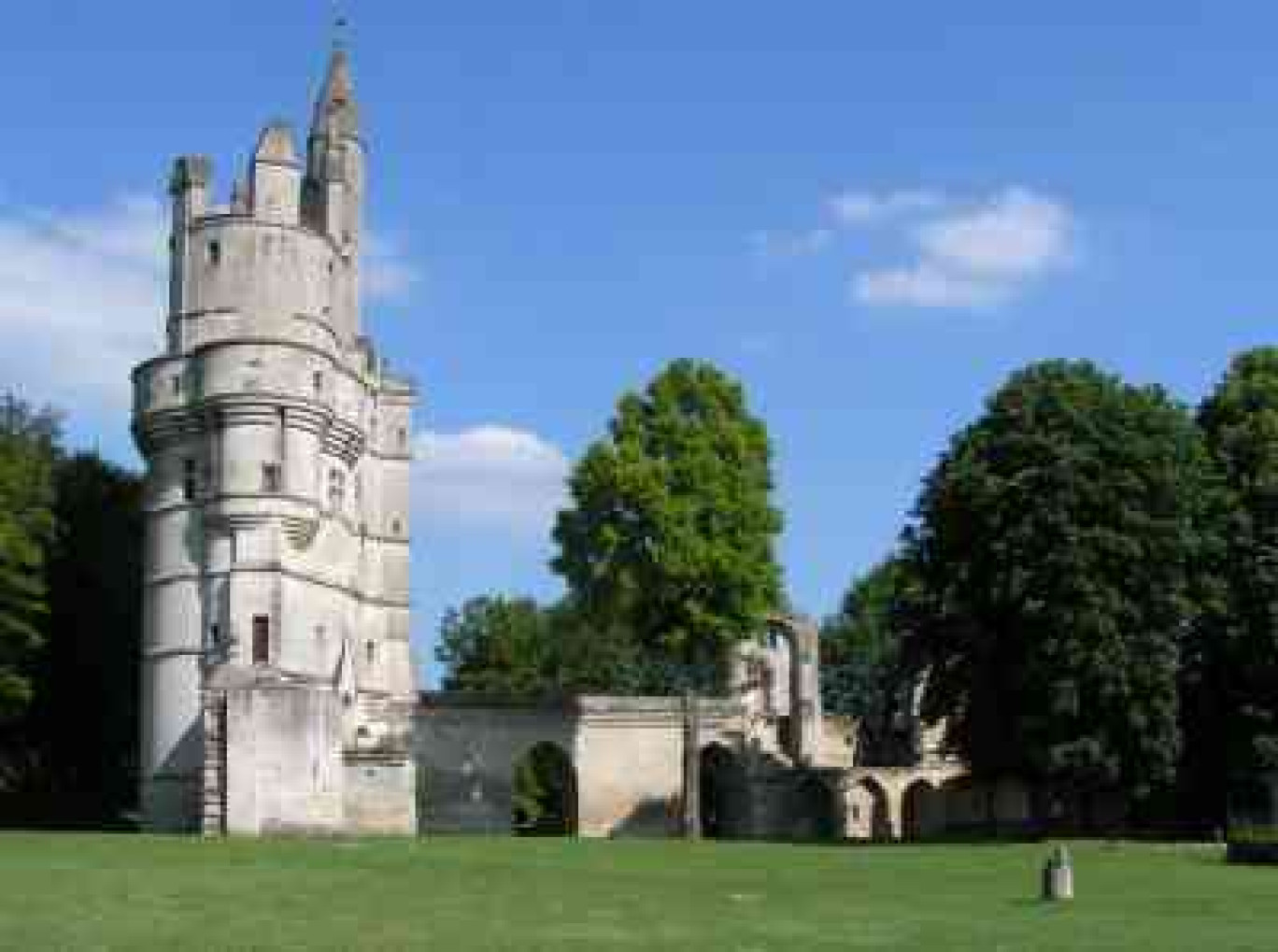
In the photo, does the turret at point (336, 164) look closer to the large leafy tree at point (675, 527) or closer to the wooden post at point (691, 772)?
the large leafy tree at point (675, 527)

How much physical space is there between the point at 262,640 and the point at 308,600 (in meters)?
2.03

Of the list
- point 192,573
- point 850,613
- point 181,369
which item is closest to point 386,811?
point 192,573

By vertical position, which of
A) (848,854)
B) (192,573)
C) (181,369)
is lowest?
(848,854)

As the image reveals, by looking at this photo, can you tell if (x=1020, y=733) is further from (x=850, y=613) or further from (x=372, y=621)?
(x=850, y=613)

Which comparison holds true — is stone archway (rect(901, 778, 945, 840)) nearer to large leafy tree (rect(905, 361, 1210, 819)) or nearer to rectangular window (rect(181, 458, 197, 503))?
large leafy tree (rect(905, 361, 1210, 819))

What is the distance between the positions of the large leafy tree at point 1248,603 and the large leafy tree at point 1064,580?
143 centimetres

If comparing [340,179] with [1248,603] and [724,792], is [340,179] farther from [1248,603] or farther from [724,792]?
[1248,603]

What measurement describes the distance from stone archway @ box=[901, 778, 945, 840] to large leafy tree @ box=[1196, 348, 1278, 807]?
799 inches

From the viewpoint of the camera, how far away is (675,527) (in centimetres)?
5394

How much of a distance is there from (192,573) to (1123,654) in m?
24.0

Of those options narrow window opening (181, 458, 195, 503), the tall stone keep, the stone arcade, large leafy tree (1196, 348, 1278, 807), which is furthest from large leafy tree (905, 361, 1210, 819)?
narrow window opening (181, 458, 195, 503)

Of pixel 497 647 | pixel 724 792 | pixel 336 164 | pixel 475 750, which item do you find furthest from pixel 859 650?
pixel 336 164

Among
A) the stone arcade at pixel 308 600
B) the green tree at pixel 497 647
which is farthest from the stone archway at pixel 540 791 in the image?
the stone arcade at pixel 308 600

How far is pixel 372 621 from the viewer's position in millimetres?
57875
